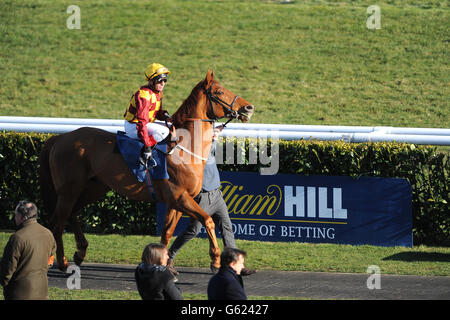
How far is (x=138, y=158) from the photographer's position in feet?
27.4

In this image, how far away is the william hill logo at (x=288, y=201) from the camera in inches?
392

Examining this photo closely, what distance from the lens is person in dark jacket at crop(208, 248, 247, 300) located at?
544cm

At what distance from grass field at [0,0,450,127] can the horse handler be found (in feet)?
23.3

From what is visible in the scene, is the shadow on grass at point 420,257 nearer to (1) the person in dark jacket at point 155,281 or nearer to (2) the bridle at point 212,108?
(2) the bridle at point 212,108

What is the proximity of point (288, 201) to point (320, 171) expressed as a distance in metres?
0.66

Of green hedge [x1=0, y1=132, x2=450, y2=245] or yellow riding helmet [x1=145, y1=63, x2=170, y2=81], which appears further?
green hedge [x1=0, y1=132, x2=450, y2=245]

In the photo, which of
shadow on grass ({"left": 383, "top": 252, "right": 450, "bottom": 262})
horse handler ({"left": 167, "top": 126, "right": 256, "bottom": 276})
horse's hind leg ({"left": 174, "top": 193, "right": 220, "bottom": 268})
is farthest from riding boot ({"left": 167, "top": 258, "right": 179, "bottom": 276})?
shadow on grass ({"left": 383, "top": 252, "right": 450, "bottom": 262})

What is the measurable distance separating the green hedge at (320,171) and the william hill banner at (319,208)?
20cm

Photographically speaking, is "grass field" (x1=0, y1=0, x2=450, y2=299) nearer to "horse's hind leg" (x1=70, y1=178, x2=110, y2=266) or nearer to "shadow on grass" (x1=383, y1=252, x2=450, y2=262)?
"shadow on grass" (x1=383, y1=252, x2=450, y2=262)

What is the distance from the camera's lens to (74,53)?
19453 millimetres

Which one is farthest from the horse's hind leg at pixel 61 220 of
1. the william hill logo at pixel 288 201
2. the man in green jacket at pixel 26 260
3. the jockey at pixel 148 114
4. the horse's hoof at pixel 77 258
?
the william hill logo at pixel 288 201

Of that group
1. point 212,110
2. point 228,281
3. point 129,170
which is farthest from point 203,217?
point 228,281

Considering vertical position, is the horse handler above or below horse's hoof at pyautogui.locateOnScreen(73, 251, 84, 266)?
above
